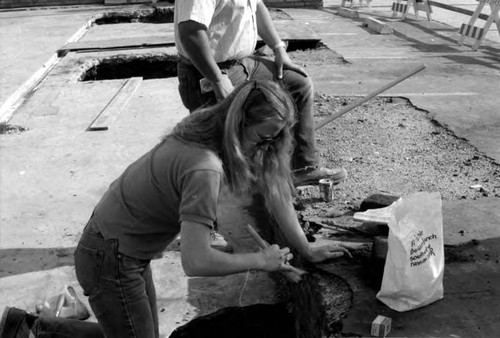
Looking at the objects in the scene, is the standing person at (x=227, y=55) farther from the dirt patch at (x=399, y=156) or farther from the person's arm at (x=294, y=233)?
the person's arm at (x=294, y=233)

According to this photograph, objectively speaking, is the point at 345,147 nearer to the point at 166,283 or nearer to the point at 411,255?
the point at 166,283

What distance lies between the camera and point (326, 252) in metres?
3.39

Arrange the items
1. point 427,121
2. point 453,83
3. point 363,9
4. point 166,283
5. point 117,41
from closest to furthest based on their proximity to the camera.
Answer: point 166,283 → point 427,121 → point 453,83 → point 117,41 → point 363,9

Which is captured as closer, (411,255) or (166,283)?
(411,255)

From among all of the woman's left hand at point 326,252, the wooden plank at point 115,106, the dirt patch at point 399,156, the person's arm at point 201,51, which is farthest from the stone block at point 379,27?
the woman's left hand at point 326,252

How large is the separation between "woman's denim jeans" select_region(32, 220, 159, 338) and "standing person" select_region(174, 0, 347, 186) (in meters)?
1.41

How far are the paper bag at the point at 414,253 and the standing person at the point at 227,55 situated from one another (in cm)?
126

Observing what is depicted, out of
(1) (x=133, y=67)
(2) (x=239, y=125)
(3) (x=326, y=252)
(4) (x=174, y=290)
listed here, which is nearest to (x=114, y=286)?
(2) (x=239, y=125)

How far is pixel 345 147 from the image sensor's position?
5824 mm

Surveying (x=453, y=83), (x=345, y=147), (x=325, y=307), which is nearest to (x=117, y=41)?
(x=453, y=83)

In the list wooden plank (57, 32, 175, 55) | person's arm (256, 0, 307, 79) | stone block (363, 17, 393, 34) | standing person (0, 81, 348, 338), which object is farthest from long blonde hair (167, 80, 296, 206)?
stone block (363, 17, 393, 34)

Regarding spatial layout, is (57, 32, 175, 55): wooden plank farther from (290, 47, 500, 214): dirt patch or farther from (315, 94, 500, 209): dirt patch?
(315, 94, 500, 209): dirt patch

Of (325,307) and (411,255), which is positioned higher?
(411,255)

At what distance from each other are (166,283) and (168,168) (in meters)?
1.92
